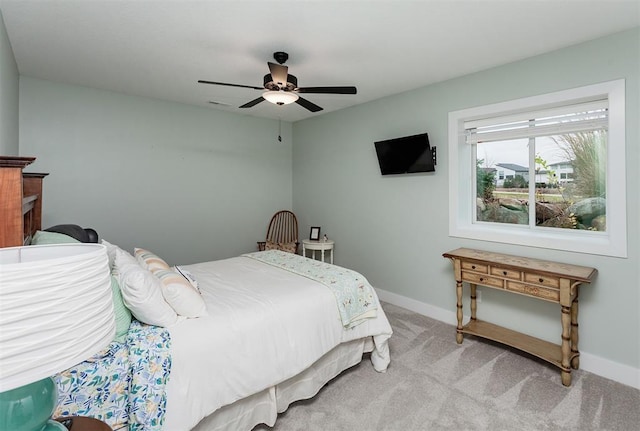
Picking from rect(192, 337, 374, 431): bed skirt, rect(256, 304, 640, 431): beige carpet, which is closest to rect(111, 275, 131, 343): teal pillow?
rect(192, 337, 374, 431): bed skirt

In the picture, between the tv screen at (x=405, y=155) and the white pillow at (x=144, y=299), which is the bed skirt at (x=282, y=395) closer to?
the white pillow at (x=144, y=299)

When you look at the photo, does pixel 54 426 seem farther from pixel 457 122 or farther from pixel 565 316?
pixel 457 122

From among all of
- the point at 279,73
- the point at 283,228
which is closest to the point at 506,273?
the point at 279,73

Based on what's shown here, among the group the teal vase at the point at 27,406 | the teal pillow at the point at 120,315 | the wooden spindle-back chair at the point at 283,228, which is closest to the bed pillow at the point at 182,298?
the teal pillow at the point at 120,315

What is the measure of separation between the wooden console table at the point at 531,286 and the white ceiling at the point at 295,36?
1.77 metres

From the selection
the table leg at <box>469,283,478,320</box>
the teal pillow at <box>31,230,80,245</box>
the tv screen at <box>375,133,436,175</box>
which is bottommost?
the table leg at <box>469,283,478,320</box>

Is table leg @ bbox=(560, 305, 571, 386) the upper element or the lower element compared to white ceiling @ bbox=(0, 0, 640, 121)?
lower

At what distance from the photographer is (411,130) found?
12.2ft

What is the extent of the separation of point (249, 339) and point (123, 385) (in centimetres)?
62

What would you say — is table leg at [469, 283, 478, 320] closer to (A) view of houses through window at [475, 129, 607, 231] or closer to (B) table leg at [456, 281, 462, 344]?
(B) table leg at [456, 281, 462, 344]

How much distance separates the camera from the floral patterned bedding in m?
1.38

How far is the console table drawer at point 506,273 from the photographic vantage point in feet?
8.48

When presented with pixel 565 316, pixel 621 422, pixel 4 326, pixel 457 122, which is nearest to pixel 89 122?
pixel 4 326

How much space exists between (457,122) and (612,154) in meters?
1.30
